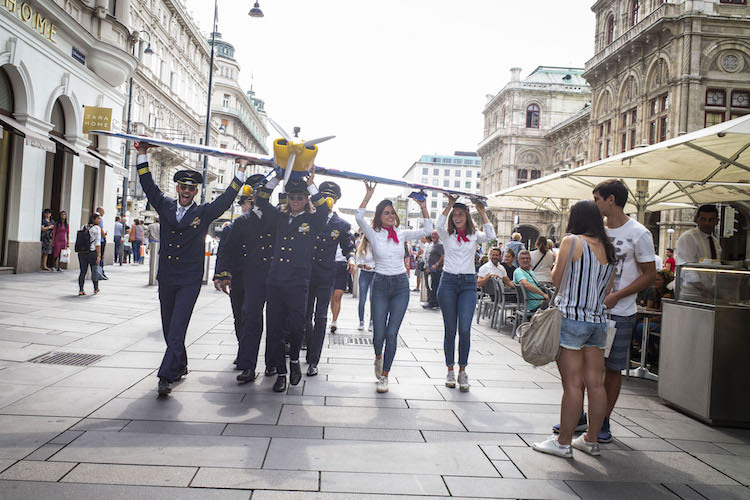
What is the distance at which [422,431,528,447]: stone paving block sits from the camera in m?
4.15

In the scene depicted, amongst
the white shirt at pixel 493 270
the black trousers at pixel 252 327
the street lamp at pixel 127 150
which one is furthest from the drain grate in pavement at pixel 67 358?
the street lamp at pixel 127 150

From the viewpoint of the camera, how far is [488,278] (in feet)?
35.6

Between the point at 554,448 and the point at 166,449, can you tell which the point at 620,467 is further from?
the point at 166,449

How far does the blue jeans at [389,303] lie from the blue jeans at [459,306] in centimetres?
38

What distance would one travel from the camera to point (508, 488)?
11.0 feet

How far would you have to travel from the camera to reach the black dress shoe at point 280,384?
17.3 ft

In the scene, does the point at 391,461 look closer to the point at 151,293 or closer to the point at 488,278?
the point at 488,278

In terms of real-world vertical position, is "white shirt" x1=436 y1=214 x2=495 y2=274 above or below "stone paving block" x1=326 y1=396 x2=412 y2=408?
above

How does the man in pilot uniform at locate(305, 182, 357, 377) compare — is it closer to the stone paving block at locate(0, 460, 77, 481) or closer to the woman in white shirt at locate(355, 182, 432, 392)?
the woman in white shirt at locate(355, 182, 432, 392)

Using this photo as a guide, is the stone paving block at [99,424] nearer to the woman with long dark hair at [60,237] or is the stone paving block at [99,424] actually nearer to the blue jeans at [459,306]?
the blue jeans at [459,306]

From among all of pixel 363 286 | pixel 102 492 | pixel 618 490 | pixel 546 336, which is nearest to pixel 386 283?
pixel 546 336

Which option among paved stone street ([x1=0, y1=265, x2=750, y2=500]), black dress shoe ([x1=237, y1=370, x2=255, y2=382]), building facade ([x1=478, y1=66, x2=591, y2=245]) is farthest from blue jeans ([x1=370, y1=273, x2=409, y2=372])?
building facade ([x1=478, y1=66, x2=591, y2=245])

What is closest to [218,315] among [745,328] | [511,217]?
[745,328]

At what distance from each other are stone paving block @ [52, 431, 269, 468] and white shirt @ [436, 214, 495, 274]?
108 inches
